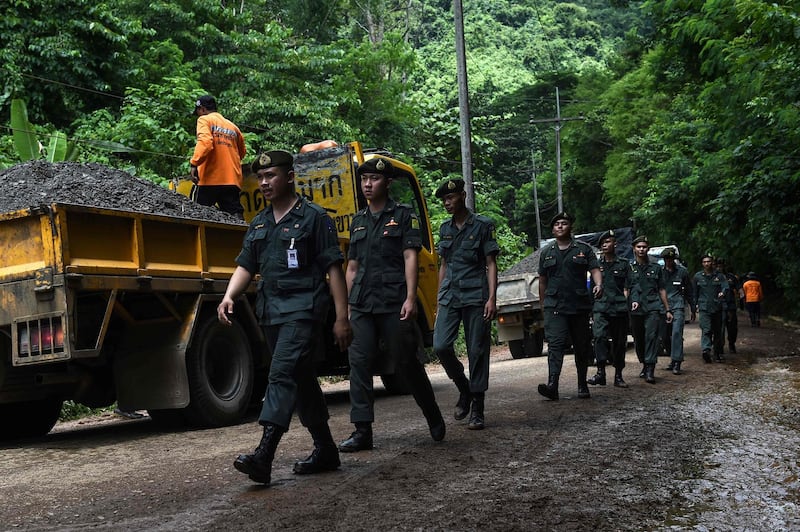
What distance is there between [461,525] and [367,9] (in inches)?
1320

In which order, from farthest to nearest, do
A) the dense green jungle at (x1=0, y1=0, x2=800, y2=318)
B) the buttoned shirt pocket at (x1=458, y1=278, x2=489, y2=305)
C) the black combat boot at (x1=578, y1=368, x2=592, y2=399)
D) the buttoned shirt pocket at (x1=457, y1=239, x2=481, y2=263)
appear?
the dense green jungle at (x1=0, y1=0, x2=800, y2=318), the black combat boot at (x1=578, y1=368, x2=592, y2=399), the buttoned shirt pocket at (x1=457, y1=239, x2=481, y2=263), the buttoned shirt pocket at (x1=458, y1=278, x2=489, y2=305)

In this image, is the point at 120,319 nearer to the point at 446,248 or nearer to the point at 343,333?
the point at 446,248

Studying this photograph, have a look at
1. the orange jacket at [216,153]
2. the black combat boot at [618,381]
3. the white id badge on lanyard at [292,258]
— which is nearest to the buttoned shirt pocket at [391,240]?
the white id badge on lanyard at [292,258]

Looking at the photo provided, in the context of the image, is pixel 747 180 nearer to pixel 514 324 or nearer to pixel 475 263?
pixel 514 324

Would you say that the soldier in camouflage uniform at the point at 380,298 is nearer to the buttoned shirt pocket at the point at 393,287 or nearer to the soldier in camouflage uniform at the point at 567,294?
the buttoned shirt pocket at the point at 393,287

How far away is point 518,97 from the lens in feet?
191

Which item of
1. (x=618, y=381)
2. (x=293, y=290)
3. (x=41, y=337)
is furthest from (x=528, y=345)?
(x=293, y=290)

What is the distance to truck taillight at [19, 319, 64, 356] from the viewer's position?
7.12 metres

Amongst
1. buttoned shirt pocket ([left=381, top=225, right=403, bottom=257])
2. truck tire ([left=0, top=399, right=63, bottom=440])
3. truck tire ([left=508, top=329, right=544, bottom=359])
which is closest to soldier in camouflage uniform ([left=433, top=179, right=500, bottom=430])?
buttoned shirt pocket ([left=381, top=225, right=403, bottom=257])

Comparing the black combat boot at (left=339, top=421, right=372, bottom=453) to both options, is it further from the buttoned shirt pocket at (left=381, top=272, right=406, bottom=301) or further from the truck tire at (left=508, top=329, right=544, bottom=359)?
the truck tire at (left=508, top=329, right=544, bottom=359)

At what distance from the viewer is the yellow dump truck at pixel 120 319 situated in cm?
716

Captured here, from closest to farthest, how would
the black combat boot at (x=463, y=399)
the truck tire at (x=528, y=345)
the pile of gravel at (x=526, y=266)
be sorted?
the black combat boot at (x=463, y=399) → the truck tire at (x=528, y=345) → the pile of gravel at (x=526, y=266)

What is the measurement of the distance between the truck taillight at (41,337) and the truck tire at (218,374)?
1385 mm

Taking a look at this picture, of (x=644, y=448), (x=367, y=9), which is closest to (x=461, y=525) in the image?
(x=644, y=448)
